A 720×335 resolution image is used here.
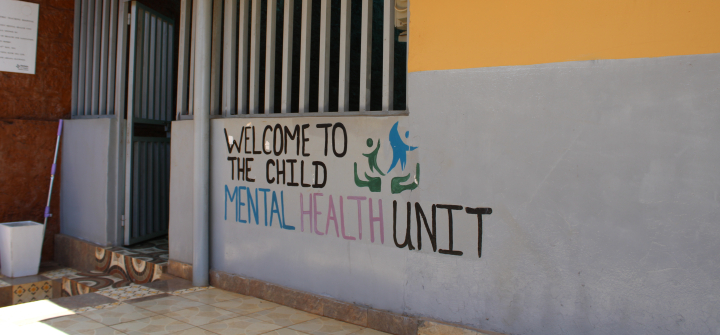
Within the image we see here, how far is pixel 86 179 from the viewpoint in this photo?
666 centimetres

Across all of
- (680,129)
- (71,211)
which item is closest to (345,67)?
(680,129)

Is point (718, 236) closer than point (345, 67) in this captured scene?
Yes

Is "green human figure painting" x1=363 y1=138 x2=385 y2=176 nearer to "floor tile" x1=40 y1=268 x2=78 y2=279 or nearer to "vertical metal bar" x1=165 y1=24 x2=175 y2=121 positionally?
"vertical metal bar" x1=165 y1=24 x2=175 y2=121

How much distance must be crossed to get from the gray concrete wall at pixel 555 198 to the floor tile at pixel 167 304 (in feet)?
4.45

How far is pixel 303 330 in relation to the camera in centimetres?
386

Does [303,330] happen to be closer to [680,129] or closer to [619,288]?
[619,288]

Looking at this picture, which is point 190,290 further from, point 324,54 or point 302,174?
point 324,54

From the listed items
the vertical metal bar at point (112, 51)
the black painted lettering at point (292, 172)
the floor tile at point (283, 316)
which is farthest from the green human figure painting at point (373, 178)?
the vertical metal bar at point (112, 51)

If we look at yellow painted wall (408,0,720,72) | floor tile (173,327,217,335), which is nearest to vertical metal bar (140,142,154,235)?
floor tile (173,327,217,335)

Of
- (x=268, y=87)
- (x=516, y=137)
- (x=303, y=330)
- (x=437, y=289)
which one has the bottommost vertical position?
(x=303, y=330)

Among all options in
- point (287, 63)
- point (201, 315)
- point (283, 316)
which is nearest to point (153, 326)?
point (201, 315)

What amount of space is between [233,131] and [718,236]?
12.9ft

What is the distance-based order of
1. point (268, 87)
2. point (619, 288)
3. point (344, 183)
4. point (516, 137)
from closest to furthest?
point (619, 288)
point (516, 137)
point (344, 183)
point (268, 87)

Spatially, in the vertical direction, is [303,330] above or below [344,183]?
below
